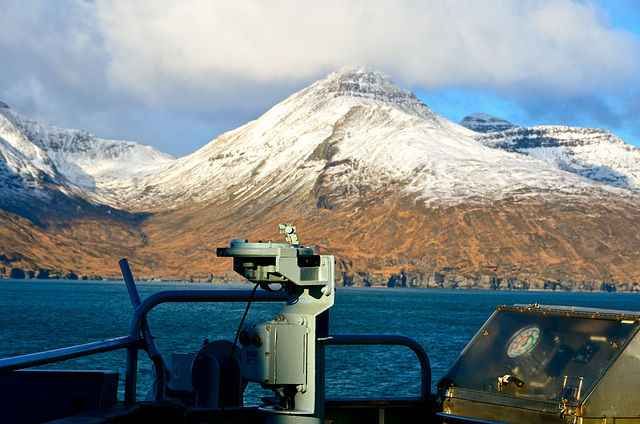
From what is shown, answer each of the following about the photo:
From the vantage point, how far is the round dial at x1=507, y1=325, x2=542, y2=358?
26.6 ft

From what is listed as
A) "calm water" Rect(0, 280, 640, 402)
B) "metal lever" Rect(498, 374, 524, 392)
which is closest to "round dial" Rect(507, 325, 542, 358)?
"metal lever" Rect(498, 374, 524, 392)

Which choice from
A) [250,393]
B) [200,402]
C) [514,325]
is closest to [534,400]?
[514,325]

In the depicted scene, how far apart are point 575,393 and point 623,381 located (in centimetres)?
44

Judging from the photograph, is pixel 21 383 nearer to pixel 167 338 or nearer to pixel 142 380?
pixel 142 380

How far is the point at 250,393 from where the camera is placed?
42.1m

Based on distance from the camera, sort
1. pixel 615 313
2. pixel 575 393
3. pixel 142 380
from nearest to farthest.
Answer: pixel 575 393, pixel 615 313, pixel 142 380

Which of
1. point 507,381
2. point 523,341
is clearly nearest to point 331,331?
point 523,341

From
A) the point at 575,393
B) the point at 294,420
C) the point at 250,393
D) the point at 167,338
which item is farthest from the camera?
the point at 167,338

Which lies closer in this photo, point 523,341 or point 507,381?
point 507,381

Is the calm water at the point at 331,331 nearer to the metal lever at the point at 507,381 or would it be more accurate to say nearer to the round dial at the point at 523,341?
the round dial at the point at 523,341

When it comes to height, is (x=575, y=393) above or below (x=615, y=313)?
below

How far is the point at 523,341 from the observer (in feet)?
26.9

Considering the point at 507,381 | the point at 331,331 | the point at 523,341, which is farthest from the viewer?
the point at 331,331

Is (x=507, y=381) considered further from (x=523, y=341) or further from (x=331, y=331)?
(x=331, y=331)
